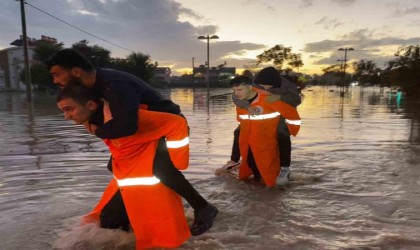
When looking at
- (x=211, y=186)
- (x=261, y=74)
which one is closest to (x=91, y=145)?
(x=211, y=186)

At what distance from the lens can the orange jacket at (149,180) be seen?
2.73m

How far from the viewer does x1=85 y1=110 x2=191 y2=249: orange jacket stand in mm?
2730

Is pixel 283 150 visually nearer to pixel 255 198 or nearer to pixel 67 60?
pixel 255 198

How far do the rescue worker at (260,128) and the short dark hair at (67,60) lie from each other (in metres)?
2.78

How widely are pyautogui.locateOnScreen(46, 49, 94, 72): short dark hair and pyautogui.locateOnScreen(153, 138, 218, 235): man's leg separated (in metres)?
0.79

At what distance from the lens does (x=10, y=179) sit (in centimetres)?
530

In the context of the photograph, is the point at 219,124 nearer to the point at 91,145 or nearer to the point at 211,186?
the point at 91,145

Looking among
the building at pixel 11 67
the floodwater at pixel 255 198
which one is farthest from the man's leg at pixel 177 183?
the building at pixel 11 67

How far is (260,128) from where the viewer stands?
4.93 meters

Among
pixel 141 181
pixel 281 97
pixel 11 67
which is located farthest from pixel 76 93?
pixel 11 67

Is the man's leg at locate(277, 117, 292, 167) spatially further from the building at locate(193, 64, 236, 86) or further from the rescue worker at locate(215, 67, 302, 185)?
the building at locate(193, 64, 236, 86)

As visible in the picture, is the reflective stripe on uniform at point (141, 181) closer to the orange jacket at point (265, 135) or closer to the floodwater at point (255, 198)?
the floodwater at point (255, 198)

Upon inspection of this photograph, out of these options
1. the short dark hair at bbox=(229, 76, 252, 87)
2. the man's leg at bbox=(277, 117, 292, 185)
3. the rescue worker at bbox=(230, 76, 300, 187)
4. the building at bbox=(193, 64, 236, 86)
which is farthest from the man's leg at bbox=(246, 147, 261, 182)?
the building at bbox=(193, 64, 236, 86)

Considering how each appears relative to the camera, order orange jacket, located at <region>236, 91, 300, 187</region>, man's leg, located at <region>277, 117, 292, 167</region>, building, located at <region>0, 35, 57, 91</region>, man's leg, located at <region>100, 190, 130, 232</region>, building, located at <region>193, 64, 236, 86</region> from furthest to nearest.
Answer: building, located at <region>193, 64, 236, 86</region>
building, located at <region>0, 35, 57, 91</region>
man's leg, located at <region>277, 117, 292, 167</region>
orange jacket, located at <region>236, 91, 300, 187</region>
man's leg, located at <region>100, 190, 130, 232</region>
